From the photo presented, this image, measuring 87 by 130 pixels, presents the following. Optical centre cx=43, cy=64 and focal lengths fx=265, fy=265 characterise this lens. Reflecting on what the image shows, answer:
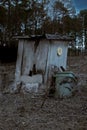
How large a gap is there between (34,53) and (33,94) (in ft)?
3.61

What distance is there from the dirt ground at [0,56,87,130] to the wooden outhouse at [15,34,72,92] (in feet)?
2.71

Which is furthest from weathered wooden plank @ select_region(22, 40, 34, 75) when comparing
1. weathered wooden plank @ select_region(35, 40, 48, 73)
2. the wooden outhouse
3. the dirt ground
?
the dirt ground

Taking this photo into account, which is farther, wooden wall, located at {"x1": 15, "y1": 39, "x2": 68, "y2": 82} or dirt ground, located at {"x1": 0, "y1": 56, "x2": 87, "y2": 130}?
wooden wall, located at {"x1": 15, "y1": 39, "x2": 68, "y2": 82}

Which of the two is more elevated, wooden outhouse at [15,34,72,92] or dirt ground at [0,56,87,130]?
wooden outhouse at [15,34,72,92]

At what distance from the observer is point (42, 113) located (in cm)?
449

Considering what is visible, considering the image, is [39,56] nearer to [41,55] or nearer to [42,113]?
[41,55]

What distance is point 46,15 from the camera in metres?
13.9

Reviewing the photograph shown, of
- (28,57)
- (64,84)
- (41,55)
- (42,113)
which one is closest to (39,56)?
(41,55)

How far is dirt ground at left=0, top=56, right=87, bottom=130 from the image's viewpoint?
382cm

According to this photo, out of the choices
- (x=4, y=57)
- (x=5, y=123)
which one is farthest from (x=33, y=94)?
(x=4, y=57)

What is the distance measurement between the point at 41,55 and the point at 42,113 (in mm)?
2364

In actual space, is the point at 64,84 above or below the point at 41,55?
below

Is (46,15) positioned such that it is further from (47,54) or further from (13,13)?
(47,54)

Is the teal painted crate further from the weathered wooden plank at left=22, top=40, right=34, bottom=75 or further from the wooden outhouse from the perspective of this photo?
the weathered wooden plank at left=22, top=40, right=34, bottom=75
